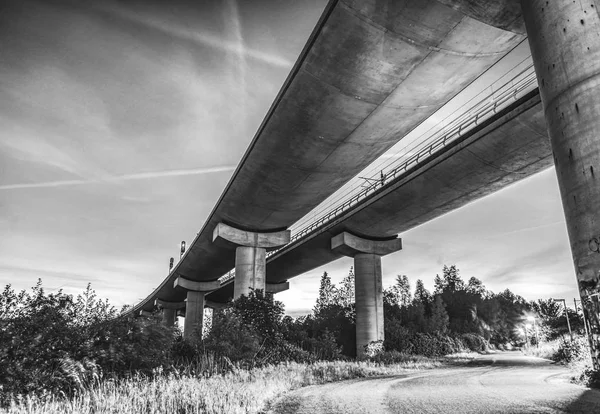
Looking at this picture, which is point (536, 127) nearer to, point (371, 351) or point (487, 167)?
point (487, 167)

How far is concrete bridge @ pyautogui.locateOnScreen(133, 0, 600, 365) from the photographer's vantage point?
23.6ft

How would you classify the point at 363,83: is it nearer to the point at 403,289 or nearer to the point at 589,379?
the point at 589,379

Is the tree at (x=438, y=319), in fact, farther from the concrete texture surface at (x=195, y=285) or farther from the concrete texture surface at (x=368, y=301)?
the concrete texture surface at (x=195, y=285)

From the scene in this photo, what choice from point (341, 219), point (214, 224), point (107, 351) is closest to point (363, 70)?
point (107, 351)

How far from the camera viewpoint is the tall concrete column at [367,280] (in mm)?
30312

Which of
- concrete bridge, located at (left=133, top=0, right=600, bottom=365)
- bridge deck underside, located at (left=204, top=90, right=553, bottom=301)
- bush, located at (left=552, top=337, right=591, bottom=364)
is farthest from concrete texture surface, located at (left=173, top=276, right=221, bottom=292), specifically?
bush, located at (left=552, top=337, right=591, bottom=364)

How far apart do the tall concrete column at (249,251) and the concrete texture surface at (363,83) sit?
6.38m

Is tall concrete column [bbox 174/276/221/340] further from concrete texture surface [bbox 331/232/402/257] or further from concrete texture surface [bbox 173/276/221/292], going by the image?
concrete texture surface [bbox 331/232/402/257]

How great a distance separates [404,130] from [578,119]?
1156 centimetres

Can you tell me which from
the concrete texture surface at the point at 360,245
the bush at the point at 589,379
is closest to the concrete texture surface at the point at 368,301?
the concrete texture surface at the point at 360,245

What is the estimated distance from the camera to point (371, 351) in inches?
1141

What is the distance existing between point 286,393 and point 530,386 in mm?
7231

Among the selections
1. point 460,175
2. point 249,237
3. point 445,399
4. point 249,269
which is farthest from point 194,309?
point 445,399

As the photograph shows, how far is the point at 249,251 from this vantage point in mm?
30609
